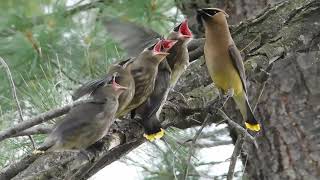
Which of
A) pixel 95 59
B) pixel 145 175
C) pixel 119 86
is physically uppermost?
pixel 119 86

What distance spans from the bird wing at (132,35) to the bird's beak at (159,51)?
0.52 ft

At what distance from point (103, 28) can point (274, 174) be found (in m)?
1.11

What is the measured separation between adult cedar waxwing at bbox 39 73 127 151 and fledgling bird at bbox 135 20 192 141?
0.21m

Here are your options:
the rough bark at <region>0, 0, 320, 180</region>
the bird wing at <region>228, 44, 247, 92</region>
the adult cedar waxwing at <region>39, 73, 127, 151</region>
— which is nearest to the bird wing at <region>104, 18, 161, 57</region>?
the rough bark at <region>0, 0, 320, 180</region>

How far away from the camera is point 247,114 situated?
2.82m

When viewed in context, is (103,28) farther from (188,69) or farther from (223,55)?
(223,55)

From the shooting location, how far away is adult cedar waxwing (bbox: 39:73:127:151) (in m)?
2.26

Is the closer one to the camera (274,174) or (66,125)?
(66,125)

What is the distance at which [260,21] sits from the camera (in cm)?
311

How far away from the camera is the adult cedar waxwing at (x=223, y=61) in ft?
9.10

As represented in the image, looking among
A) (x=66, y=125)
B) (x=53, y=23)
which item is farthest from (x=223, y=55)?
(x=53, y=23)

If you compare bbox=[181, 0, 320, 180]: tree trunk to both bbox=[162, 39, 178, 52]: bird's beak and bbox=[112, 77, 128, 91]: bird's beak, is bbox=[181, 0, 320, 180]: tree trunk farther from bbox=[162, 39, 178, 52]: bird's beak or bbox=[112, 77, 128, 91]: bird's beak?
bbox=[112, 77, 128, 91]: bird's beak

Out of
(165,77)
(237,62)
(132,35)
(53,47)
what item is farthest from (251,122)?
(53,47)

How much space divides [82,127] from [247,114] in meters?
0.80
